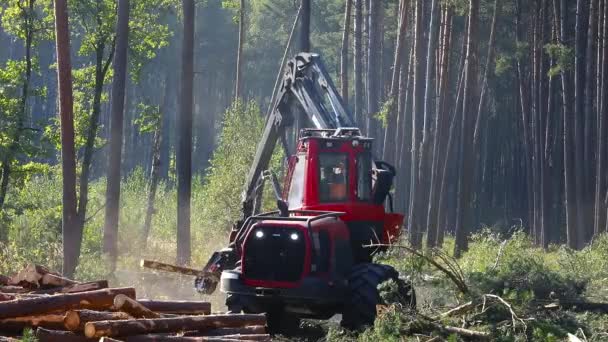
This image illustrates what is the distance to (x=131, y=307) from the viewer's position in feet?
35.0

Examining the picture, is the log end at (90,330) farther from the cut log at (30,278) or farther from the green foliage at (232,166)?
the green foliage at (232,166)

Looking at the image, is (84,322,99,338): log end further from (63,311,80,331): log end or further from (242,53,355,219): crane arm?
(242,53,355,219): crane arm

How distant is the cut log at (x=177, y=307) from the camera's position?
38.0 ft

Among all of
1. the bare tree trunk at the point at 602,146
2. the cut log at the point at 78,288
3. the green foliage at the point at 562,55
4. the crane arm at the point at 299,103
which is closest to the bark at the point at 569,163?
the bare tree trunk at the point at 602,146

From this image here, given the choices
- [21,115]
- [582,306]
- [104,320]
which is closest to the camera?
[104,320]

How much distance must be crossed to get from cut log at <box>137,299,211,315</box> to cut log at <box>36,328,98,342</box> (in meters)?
1.58

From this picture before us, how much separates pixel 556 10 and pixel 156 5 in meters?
16.7

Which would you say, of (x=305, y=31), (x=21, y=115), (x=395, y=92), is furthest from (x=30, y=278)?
(x=395, y=92)

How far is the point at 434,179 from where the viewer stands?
35750mm

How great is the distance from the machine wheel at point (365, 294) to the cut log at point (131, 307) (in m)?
4.62

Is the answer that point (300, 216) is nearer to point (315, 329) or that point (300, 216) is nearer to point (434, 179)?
point (315, 329)

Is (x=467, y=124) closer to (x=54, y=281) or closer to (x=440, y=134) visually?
(x=440, y=134)

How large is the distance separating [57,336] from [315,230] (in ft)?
19.8

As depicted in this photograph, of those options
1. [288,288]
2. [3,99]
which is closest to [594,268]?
[288,288]
